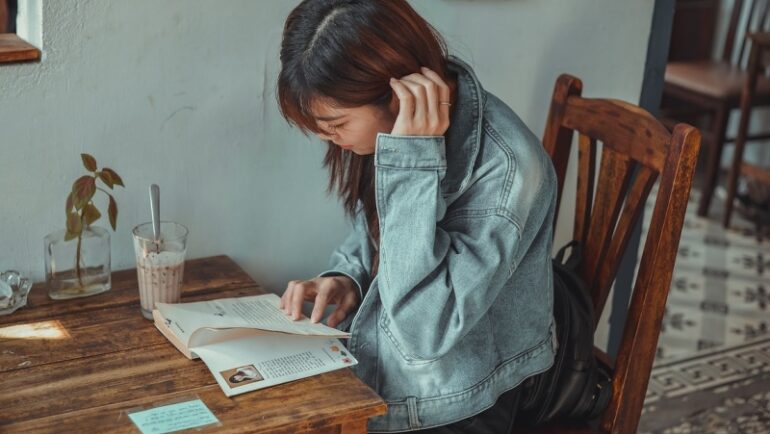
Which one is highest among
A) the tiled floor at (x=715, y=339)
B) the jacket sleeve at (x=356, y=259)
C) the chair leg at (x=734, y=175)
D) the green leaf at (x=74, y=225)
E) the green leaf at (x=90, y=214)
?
the green leaf at (x=90, y=214)

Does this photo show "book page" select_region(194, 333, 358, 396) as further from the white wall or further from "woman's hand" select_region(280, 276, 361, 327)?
the white wall

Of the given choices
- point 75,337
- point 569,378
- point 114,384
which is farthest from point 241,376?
point 569,378

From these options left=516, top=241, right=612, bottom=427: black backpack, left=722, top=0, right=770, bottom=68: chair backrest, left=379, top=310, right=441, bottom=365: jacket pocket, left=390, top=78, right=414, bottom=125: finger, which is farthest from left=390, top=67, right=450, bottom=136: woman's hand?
left=722, top=0, right=770, bottom=68: chair backrest

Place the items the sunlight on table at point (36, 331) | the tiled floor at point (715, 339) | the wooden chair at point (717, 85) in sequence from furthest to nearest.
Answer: the wooden chair at point (717, 85) < the tiled floor at point (715, 339) < the sunlight on table at point (36, 331)

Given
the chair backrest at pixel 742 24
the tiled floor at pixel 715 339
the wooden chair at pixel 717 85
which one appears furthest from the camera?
the chair backrest at pixel 742 24

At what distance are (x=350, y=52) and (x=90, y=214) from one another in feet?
1.72

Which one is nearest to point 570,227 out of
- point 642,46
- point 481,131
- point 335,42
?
point 642,46

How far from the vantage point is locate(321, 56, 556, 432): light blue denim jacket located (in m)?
1.26

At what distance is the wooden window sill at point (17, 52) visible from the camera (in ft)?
4.67

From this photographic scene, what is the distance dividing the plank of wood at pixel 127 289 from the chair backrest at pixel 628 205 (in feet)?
1.95

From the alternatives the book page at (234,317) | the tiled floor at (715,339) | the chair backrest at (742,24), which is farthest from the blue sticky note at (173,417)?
the chair backrest at (742,24)

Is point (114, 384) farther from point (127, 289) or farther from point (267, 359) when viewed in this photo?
point (127, 289)

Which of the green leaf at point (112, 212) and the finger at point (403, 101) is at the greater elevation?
the finger at point (403, 101)

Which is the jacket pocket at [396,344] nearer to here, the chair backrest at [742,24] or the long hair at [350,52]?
the long hair at [350,52]
